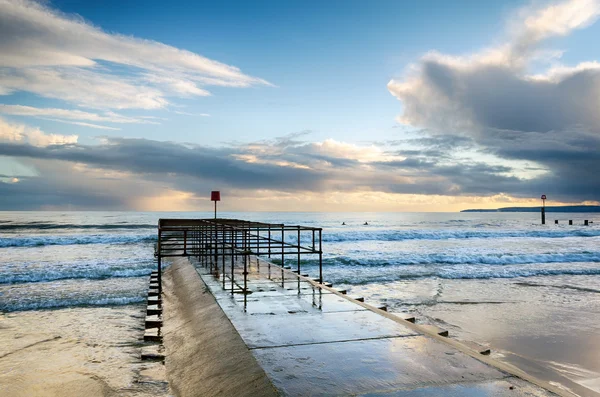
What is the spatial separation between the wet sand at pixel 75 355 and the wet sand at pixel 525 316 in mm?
6681

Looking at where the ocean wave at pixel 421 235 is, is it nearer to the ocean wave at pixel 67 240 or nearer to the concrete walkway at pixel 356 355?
the ocean wave at pixel 67 240

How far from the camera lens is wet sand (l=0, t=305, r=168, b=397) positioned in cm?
612

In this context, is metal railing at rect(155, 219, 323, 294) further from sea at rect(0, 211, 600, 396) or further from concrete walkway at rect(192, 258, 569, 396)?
sea at rect(0, 211, 600, 396)

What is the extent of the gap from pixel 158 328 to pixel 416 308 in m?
7.53

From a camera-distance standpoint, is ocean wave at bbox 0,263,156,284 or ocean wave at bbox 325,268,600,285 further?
ocean wave at bbox 325,268,600,285

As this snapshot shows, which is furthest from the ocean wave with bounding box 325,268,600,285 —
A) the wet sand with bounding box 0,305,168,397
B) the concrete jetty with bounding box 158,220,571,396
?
the concrete jetty with bounding box 158,220,571,396

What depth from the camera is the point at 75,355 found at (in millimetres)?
7742

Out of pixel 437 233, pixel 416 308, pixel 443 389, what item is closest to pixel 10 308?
pixel 416 308

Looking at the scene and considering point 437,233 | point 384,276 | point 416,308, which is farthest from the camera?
point 437,233

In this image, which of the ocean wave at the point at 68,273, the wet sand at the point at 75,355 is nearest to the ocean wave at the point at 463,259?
the ocean wave at the point at 68,273

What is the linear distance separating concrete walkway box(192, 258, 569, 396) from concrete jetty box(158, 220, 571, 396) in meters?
0.01

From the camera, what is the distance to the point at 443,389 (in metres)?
4.00

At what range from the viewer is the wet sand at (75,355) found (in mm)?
6125

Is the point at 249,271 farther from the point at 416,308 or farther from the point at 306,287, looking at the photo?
the point at 416,308
